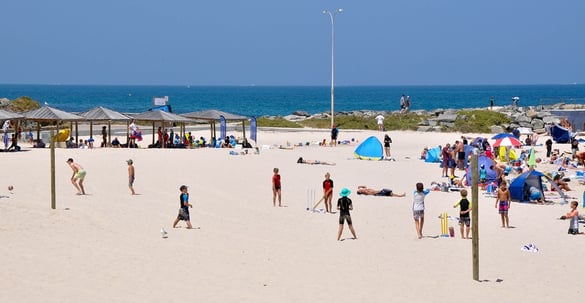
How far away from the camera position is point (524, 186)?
22.3 metres

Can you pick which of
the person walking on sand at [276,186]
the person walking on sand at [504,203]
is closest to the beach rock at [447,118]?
the person walking on sand at [276,186]

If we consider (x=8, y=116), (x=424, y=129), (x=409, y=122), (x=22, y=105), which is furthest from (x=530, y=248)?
(x=22, y=105)

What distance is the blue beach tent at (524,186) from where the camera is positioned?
72.9ft

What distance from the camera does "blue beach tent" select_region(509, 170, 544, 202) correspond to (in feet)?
72.9

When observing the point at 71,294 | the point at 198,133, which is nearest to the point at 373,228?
the point at 71,294

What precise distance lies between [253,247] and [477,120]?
38.0 meters

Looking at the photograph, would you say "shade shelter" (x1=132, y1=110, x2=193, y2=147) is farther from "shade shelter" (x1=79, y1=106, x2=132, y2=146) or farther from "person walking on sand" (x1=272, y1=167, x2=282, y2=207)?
"person walking on sand" (x1=272, y1=167, x2=282, y2=207)

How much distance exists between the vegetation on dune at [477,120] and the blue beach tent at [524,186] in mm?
26082

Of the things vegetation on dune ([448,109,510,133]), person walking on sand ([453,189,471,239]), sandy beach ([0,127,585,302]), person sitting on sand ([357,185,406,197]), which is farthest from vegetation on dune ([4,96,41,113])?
person walking on sand ([453,189,471,239])

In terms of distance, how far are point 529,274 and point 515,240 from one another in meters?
2.85

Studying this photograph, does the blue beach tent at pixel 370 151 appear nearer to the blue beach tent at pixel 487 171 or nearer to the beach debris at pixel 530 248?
the blue beach tent at pixel 487 171

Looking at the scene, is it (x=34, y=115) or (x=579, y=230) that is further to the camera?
(x=34, y=115)

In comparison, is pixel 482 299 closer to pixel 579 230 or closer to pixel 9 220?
pixel 579 230

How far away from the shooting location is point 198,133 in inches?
1813
